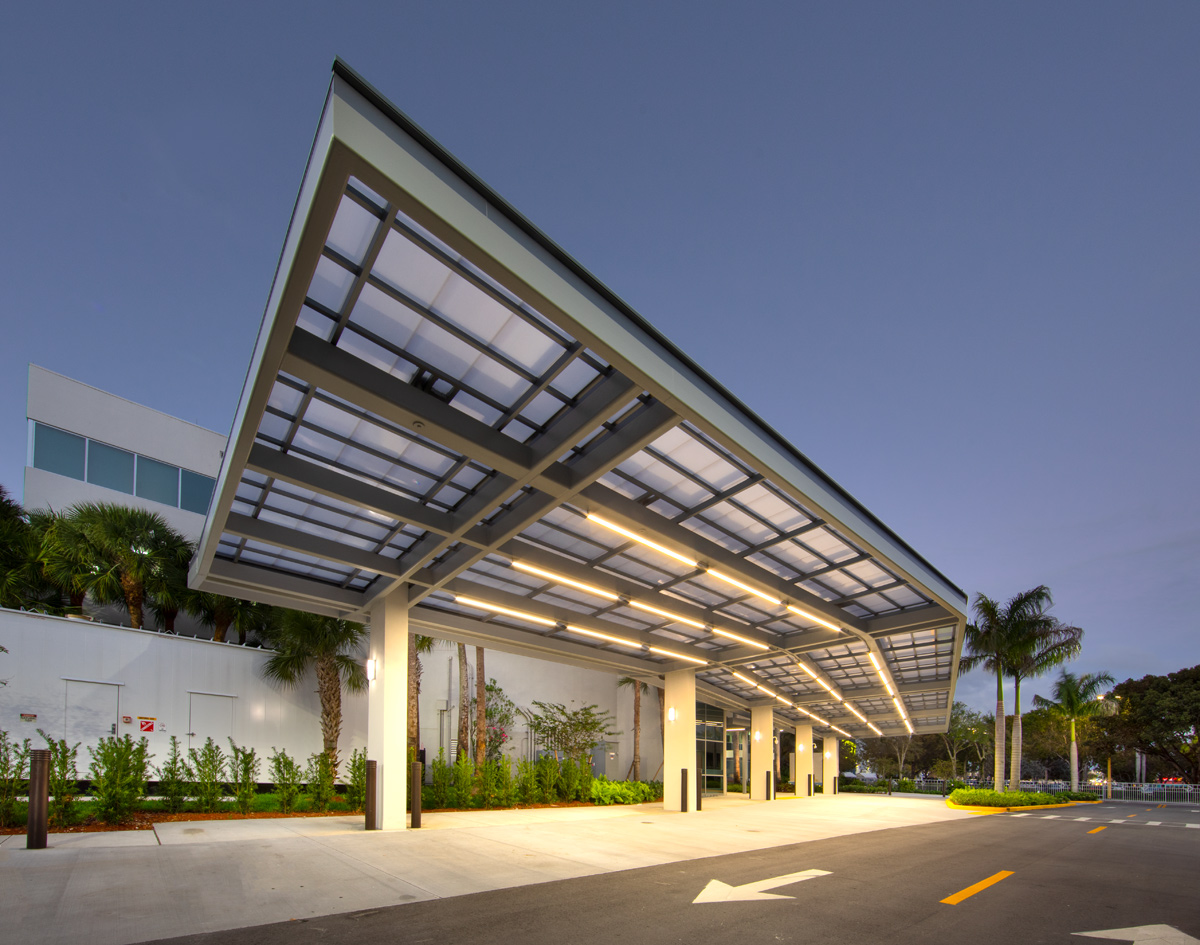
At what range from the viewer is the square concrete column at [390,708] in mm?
14492

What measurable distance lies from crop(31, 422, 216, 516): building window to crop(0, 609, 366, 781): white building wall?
5.72m

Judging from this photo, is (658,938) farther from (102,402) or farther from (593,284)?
(102,402)

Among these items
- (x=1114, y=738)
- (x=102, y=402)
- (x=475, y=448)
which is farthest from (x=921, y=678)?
(x=1114, y=738)

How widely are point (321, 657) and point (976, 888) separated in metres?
19.0

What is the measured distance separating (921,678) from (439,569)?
2324cm

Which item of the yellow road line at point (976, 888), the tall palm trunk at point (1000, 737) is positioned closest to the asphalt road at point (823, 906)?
the yellow road line at point (976, 888)

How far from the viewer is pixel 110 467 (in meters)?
25.7

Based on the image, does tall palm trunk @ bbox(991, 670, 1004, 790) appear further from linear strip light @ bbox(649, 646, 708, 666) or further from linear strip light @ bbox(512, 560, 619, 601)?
linear strip light @ bbox(512, 560, 619, 601)

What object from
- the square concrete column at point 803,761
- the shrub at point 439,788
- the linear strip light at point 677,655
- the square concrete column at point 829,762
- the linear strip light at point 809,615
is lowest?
the square concrete column at point 829,762

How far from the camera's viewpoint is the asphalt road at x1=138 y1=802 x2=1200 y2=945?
6488 millimetres

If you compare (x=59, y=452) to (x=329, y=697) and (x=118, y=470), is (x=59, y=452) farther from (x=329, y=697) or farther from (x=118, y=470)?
(x=329, y=697)

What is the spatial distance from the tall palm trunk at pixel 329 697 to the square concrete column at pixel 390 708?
25.9 ft

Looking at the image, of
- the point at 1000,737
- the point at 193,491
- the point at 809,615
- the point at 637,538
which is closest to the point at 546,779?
the point at 809,615

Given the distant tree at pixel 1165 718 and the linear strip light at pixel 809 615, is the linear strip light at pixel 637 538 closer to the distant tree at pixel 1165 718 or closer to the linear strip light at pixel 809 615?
the linear strip light at pixel 809 615
